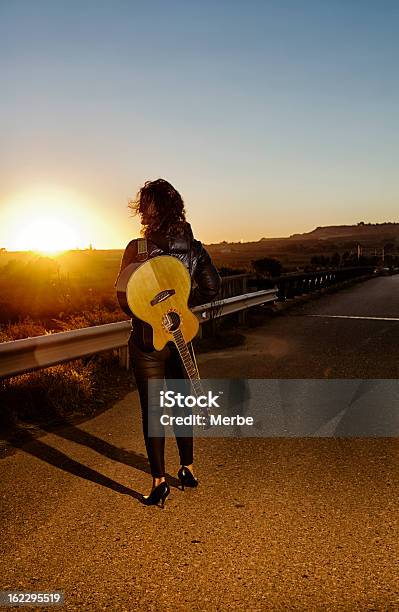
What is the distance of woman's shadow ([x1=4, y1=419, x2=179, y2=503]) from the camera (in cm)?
523

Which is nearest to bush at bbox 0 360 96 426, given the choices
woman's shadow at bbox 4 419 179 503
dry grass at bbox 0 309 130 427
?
dry grass at bbox 0 309 130 427

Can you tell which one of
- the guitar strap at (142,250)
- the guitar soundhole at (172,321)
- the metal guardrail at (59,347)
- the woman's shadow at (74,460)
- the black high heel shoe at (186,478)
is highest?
the guitar strap at (142,250)

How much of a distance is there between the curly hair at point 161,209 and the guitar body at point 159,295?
0.23m

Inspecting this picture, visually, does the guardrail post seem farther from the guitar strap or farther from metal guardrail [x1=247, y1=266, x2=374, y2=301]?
metal guardrail [x1=247, y1=266, x2=374, y2=301]

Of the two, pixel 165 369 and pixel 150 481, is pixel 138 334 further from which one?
pixel 150 481

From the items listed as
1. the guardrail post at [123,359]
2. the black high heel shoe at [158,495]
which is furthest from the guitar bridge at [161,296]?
the guardrail post at [123,359]

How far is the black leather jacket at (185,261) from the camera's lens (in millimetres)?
4562

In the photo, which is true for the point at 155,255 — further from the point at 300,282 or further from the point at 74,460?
the point at 300,282

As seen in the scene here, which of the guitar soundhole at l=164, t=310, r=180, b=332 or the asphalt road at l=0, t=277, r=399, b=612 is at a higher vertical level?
the guitar soundhole at l=164, t=310, r=180, b=332

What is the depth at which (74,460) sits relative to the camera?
228 inches

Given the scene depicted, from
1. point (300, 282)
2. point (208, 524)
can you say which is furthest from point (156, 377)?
point (300, 282)

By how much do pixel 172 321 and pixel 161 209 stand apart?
0.74 m

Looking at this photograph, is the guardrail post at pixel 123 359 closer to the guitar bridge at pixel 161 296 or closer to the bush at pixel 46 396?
the bush at pixel 46 396

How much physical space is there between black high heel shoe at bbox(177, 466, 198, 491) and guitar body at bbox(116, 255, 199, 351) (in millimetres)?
948
